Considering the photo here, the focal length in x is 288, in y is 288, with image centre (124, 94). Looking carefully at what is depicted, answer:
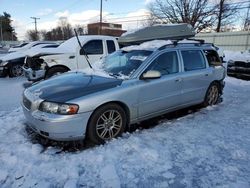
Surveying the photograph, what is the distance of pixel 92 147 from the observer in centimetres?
451

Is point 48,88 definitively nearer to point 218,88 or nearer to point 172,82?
point 172,82

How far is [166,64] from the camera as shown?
5703 millimetres

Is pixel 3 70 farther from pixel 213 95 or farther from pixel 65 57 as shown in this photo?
pixel 213 95

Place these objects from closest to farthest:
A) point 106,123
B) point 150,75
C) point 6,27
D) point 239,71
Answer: point 106,123, point 150,75, point 239,71, point 6,27

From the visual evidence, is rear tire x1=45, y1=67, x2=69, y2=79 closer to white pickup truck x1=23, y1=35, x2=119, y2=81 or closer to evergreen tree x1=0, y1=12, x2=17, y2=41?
white pickup truck x1=23, y1=35, x2=119, y2=81

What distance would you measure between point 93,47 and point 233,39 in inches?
843

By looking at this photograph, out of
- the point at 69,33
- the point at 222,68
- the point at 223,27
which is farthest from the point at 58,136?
the point at 69,33

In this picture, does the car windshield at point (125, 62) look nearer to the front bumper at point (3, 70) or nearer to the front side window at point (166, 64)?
the front side window at point (166, 64)

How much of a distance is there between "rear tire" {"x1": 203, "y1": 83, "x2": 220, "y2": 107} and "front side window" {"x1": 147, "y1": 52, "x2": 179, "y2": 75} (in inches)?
57.9

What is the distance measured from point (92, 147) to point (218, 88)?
4.05 metres

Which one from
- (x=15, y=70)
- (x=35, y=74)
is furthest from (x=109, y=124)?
(x=15, y=70)

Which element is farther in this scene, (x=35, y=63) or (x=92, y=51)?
(x=92, y=51)

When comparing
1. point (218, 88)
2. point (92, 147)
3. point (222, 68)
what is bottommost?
point (92, 147)

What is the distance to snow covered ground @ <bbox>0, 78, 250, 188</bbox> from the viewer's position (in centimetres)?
357
